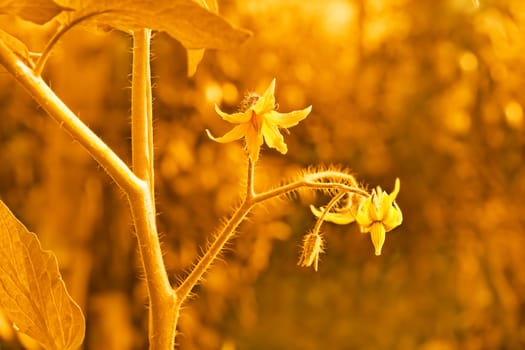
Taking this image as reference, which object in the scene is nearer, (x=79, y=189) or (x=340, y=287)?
(x=79, y=189)

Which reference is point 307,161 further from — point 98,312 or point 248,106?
point 248,106

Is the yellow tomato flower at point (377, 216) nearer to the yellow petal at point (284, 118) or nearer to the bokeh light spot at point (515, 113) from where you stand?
the yellow petal at point (284, 118)

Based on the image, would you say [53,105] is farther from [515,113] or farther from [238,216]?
[515,113]

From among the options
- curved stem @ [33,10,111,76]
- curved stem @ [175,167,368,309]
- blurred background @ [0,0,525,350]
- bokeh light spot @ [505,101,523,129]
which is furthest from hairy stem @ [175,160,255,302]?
bokeh light spot @ [505,101,523,129]

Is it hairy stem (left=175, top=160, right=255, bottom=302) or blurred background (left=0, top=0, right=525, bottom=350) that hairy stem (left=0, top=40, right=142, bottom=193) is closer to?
hairy stem (left=175, top=160, right=255, bottom=302)

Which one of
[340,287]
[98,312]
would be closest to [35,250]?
[98,312]

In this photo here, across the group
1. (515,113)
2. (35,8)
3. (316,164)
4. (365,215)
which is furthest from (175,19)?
(515,113)
